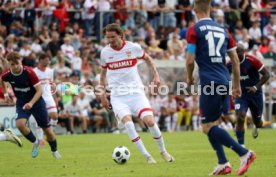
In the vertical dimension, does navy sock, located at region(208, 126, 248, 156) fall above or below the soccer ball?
above

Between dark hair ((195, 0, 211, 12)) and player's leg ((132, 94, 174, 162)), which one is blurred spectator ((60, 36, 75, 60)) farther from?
dark hair ((195, 0, 211, 12))

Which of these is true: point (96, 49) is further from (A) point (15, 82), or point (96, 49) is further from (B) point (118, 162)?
(B) point (118, 162)

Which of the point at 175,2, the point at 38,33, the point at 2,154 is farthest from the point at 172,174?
the point at 175,2

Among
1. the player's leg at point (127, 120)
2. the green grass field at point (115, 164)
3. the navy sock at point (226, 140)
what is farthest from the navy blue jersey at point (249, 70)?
the navy sock at point (226, 140)

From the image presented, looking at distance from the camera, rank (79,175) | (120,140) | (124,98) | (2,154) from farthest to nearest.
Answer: (120,140) → (2,154) → (124,98) → (79,175)

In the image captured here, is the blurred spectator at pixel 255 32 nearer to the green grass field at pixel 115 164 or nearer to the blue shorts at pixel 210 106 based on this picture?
the green grass field at pixel 115 164

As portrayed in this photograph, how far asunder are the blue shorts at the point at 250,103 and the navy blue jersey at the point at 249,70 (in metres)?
0.23

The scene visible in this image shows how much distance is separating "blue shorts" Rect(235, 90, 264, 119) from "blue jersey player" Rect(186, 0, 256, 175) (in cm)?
686

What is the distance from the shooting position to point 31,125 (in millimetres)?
29750

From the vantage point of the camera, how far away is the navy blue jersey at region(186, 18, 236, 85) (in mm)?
12477

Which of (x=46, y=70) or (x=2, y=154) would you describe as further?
(x=46, y=70)

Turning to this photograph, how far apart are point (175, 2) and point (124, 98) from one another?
74.0ft

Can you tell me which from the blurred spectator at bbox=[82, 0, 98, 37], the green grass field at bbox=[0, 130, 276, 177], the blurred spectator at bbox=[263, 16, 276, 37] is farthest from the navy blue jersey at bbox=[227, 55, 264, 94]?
the blurred spectator at bbox=[263, 16, 276, 37]

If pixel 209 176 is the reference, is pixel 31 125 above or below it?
below
